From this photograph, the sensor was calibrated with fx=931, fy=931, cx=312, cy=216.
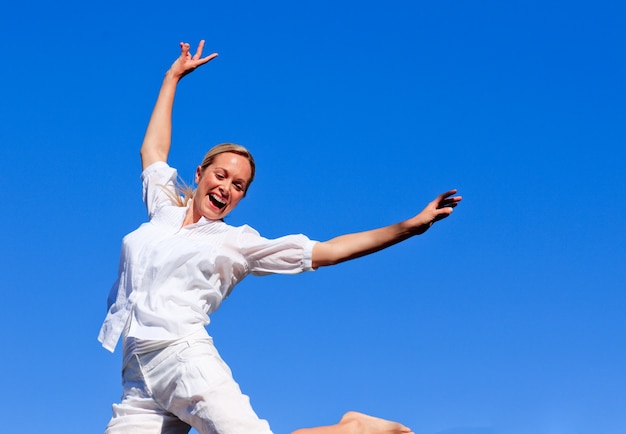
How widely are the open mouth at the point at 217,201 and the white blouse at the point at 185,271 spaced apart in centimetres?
15

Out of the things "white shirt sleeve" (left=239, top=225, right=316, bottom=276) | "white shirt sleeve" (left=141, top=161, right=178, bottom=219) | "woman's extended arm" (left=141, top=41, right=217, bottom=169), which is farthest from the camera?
"woman's extended arm" (left=141, top=41, right=217, bottom=169)

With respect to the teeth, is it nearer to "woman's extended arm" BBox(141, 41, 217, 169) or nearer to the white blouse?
the white blouse

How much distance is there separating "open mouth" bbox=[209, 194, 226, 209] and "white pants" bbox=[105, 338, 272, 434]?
1.01 metres

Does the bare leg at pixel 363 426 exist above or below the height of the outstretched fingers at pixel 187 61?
→ below

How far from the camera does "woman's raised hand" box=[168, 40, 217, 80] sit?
27.0 feet

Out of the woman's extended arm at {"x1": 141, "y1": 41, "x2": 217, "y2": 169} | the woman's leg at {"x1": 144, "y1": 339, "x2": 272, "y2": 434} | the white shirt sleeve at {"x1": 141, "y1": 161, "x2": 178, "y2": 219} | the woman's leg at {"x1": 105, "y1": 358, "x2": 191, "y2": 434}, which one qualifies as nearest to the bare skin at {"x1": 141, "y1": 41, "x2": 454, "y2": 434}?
the woman's extended arm at {"x1": 141, "y1": 41, "x2": 217, "y2": 169}

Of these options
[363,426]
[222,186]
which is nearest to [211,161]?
[222,186]

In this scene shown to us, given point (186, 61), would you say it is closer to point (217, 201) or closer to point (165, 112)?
point (165, 112)

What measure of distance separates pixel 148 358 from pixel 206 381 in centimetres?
49

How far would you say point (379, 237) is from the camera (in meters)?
6.02

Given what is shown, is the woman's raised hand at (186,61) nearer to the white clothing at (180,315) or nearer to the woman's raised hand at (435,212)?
the white clothing at (180,315)

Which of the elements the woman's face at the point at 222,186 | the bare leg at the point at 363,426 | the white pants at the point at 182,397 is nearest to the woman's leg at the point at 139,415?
the white pants at the point at 182,397

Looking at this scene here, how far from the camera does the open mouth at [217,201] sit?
6695 mm

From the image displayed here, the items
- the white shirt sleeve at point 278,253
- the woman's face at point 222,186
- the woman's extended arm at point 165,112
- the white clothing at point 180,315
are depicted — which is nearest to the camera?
the white clothing at point 180,315
